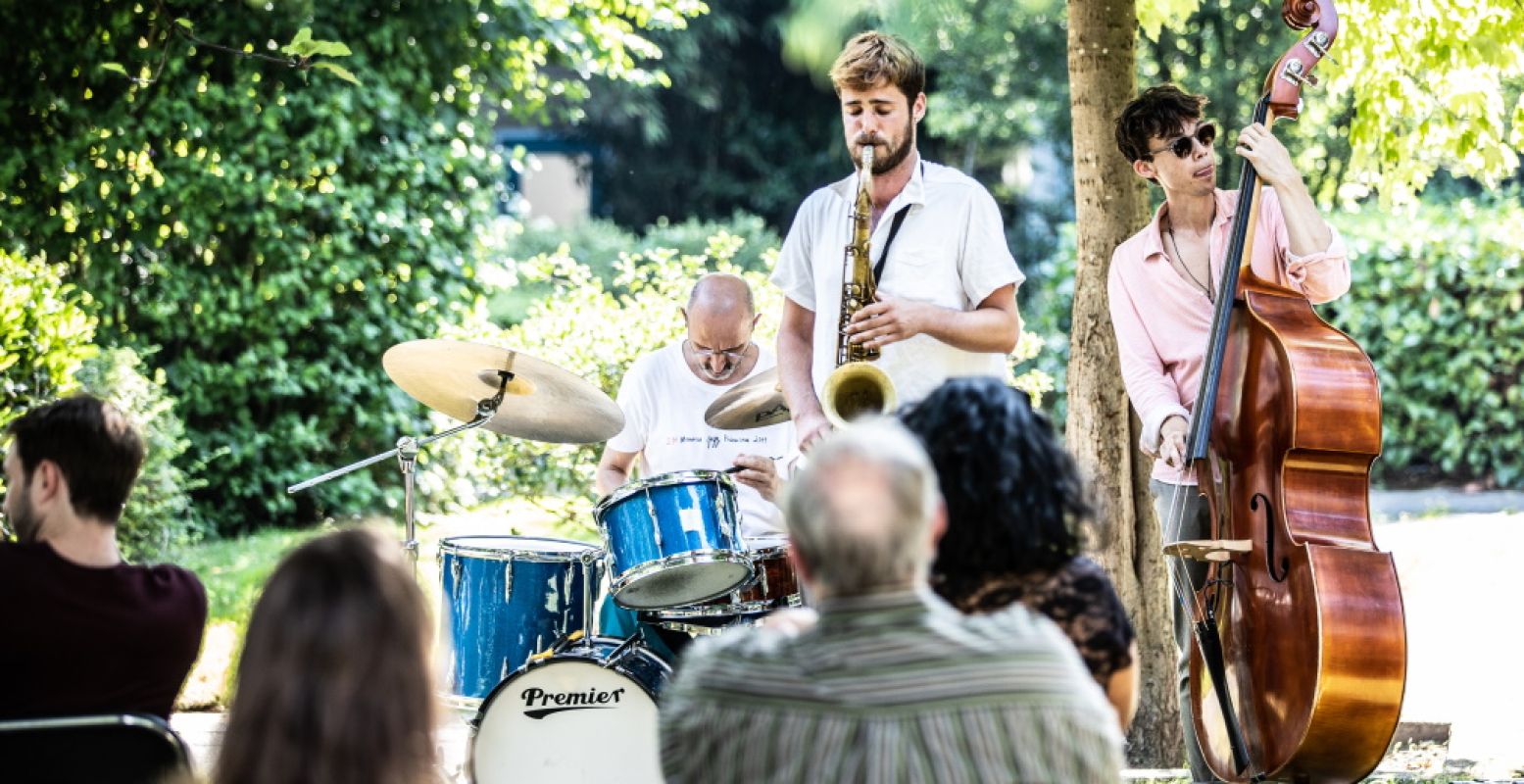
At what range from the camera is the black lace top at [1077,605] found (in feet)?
8.71

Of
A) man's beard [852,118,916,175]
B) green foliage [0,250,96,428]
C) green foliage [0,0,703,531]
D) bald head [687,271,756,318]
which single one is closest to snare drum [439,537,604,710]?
bald head [687,271,756,318]

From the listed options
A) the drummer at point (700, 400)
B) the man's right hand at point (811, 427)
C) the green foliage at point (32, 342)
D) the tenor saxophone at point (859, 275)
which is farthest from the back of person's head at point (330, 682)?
the green foliage at point (32, 342)

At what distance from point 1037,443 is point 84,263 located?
7379mm

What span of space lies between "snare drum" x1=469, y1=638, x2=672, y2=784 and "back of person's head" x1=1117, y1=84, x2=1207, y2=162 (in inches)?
72.8

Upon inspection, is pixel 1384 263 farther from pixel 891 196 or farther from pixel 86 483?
pixel 86 483

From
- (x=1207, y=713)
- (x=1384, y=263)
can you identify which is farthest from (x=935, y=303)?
(x=1384, y=263)

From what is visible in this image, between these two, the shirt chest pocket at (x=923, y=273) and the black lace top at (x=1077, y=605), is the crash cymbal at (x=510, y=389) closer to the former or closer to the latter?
the shirt chest pocket at (x=923, y=273)

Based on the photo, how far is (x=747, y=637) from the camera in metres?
2.33

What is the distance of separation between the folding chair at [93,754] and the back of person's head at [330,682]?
627 millimetres

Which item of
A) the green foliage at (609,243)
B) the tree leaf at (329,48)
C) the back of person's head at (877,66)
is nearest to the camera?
the back of person's head at (877,66)

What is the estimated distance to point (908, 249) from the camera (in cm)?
434

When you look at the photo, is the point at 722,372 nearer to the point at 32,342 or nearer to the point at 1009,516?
the point at 32,342

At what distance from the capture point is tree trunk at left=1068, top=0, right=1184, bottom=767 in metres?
5.45

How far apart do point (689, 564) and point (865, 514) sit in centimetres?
228
